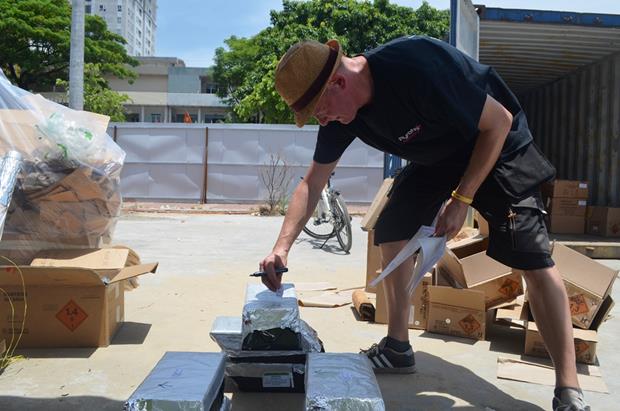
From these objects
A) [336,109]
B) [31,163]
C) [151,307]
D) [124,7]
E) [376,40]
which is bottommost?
[151,307]

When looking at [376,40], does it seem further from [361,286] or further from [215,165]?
[361,286]

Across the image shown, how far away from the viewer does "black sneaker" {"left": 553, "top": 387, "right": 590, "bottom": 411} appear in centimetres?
217

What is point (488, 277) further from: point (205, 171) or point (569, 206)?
point (205, 171)

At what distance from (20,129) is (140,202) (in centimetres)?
1194

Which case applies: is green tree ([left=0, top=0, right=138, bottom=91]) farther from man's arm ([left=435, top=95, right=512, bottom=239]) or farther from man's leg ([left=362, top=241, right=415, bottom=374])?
man's arm ([left=435, top=95, right=512, bottom=239])

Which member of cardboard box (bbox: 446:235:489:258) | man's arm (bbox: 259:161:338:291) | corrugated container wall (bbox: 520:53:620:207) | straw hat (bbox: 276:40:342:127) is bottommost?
cardboard box (bbox: 446:235:489:258)

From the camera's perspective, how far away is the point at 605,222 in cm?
923

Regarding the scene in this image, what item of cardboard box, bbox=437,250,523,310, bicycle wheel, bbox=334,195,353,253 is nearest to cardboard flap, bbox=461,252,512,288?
cardboard box, bbox=437,250,523,310

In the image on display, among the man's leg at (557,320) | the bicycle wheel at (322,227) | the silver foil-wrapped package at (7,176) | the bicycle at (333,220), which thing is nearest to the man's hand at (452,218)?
the man's leg at (557,320)

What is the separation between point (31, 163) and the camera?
3.09 m

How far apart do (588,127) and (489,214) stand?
921 cm

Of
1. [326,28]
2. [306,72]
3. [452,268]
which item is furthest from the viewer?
[326,28]

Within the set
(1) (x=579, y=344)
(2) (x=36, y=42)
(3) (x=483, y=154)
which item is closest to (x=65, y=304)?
(3) (x=483, y=154)

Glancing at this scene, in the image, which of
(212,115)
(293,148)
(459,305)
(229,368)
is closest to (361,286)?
(459,305)
